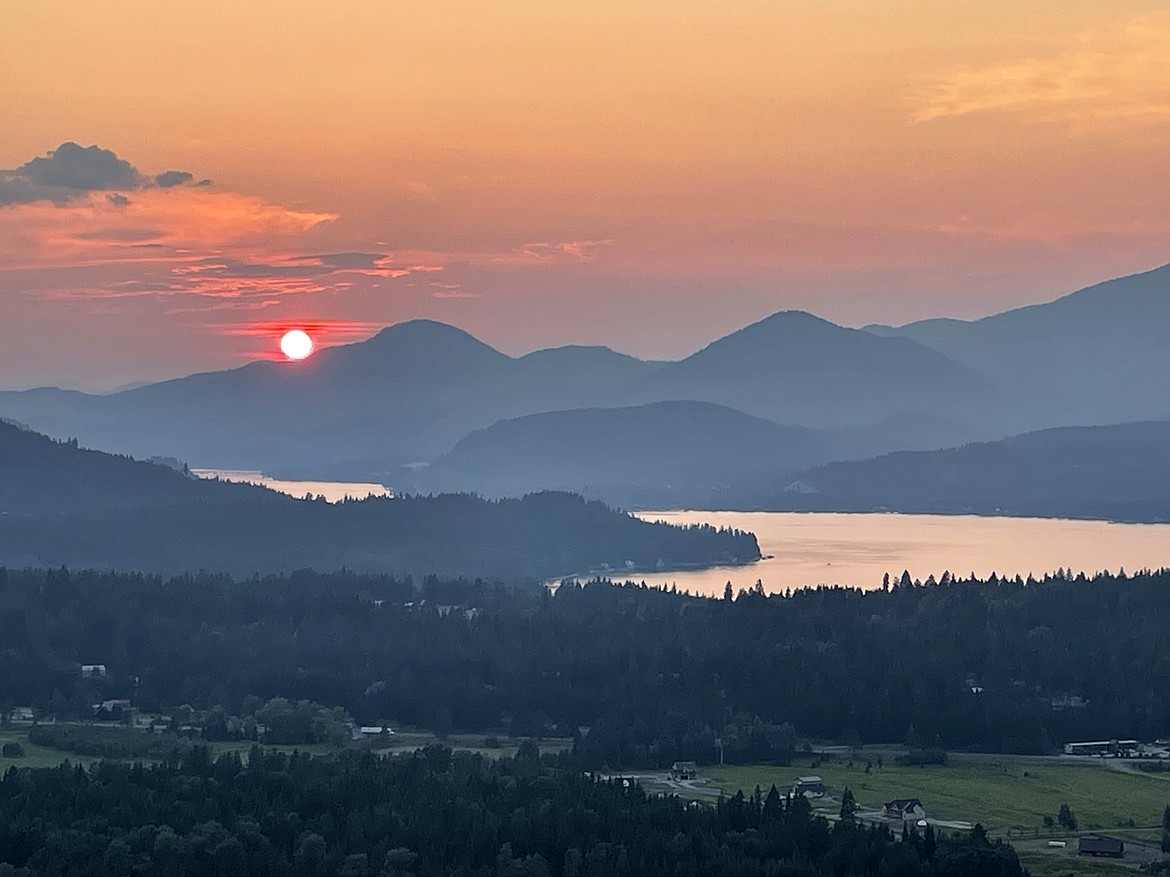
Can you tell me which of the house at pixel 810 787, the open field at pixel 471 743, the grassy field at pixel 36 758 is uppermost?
the open field at pixel 471 743

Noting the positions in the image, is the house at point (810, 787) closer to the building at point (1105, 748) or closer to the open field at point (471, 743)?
the open field at point (471, 743)

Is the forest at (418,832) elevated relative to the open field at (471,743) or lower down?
lower down

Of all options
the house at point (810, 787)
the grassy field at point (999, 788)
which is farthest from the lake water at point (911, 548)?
the house at point (810, 787)

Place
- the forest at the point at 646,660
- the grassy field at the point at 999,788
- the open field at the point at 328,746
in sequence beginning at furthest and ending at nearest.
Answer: the forest at the point at 646,660, the open field at the point at 328,746, the grassy field at the point at 999,788

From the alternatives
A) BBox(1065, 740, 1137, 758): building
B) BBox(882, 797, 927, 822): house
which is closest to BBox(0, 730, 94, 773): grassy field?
BBox(882, 797, 927, 822): house

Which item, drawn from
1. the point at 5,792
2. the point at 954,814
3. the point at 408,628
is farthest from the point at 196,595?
the point at 954,814

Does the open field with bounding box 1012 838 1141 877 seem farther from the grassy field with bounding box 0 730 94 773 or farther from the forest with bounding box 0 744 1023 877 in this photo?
the grassy field with bounding box 0 730 94 773

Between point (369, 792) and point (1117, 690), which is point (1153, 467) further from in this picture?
point (369, 792)

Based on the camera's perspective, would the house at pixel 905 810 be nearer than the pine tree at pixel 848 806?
No
